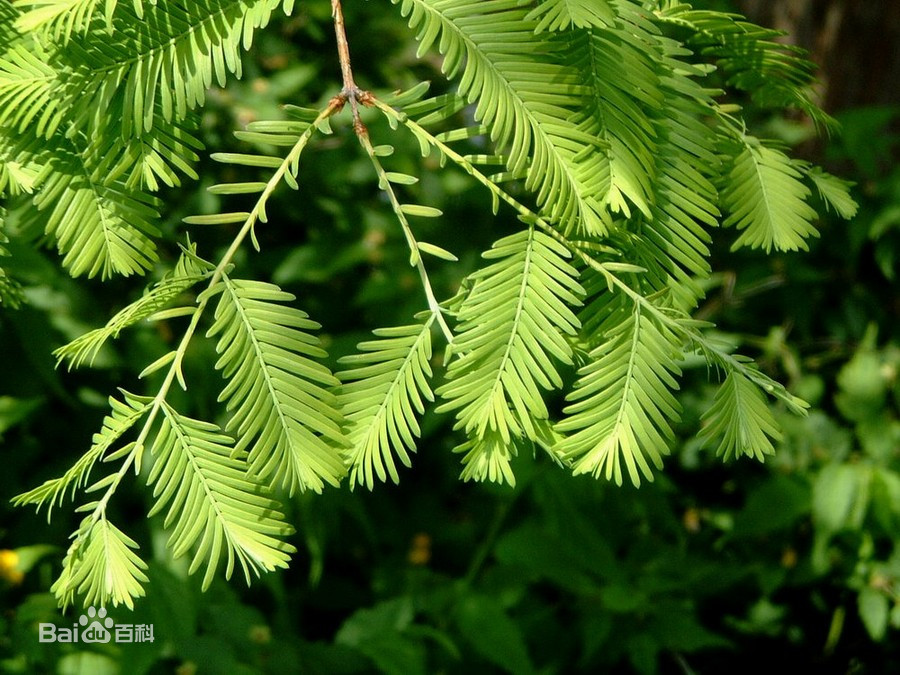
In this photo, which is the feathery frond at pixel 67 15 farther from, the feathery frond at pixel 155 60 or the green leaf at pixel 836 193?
the green leaf at pixel 836 193

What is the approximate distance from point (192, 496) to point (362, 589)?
1.27 meters

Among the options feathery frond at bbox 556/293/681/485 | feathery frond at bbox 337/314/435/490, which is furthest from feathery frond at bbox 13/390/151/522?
feathery frond at bbox 556/293/681/485

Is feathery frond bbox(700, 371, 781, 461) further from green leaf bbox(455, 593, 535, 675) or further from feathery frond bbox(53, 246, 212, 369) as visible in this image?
green leaf bbox(455, 593, 535, 675)

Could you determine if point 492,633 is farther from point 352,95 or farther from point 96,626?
point 352,95

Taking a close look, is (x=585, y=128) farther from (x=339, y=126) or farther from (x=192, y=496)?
(x=339, y=126)

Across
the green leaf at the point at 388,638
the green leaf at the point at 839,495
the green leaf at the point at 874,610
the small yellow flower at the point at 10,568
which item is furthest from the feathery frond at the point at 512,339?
the green leaf at the point at 874,610

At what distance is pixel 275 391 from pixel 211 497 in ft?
0.25

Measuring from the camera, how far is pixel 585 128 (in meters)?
0.59

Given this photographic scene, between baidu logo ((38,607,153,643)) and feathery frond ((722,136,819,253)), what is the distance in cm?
94

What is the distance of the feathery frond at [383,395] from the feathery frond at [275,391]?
0.01 meters

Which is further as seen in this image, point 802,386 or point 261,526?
point 802,386

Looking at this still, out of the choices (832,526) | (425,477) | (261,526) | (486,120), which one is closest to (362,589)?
→ (425,477)

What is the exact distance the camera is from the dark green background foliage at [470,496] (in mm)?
1354

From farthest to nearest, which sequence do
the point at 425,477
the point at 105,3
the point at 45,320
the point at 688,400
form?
the point at 425,477 < the point at 688,400 < the point at 45,320 < the point at 105,3
